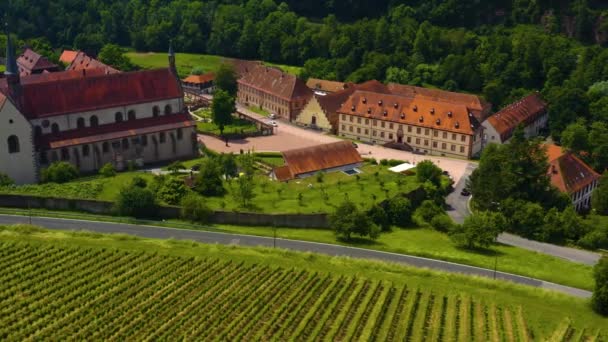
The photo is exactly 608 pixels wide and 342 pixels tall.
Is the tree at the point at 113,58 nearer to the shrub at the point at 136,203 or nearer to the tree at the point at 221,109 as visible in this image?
the tree at the point at 221,109

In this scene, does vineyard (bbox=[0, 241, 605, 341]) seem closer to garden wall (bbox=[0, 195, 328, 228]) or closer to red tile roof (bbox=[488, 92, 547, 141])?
garden wall (bbox=[0, 195, 328, 228])

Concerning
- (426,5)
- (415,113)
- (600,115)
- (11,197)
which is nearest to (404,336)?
(11,197)

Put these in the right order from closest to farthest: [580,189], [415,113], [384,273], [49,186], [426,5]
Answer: [384,273]
[49,186]
[580,189]
[415,113]
[426,5]

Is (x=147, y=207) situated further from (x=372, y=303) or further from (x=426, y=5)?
(x=426, y=5)

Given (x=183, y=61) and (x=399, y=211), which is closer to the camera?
(x=399, y=211)

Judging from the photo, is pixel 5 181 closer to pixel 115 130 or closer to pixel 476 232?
pixel 115 130

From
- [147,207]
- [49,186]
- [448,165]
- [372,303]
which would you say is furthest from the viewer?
[448,165]

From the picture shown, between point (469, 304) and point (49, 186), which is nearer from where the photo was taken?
point (469, 304)

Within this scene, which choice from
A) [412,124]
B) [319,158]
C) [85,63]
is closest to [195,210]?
A: [319,158]
